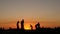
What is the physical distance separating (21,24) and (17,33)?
4428mm

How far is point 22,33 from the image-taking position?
32000 mm

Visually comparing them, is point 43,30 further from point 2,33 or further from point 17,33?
point 2,33

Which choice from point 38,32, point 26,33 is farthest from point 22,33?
point 38,32

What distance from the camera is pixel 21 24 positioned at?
36.0 meters

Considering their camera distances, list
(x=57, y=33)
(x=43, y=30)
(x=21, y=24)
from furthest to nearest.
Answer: (x=21, y=24) < (x=43, y=30) < (x=57, y=33)

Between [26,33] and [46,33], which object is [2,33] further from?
[46,33]

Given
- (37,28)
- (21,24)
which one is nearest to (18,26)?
(21,24)

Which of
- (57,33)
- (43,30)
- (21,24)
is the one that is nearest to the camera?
(57,33)

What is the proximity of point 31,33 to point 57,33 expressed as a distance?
4.63 meters

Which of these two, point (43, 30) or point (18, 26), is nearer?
point (43, 30)

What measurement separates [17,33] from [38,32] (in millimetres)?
3770

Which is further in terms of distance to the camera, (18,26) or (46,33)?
(18,26)

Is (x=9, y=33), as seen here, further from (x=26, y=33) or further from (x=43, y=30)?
(x=43, y=30)

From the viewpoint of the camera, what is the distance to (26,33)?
32.0m
